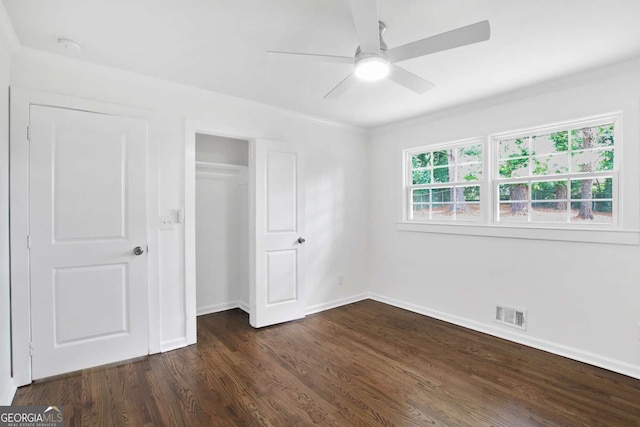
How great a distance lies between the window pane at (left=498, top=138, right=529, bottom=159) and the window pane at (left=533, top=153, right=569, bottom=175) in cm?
14

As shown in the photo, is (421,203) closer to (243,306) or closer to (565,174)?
(565,174)

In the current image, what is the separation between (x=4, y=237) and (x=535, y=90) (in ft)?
14.5

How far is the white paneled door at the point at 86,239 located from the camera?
2371 millimetres

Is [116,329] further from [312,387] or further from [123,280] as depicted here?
[312,387]

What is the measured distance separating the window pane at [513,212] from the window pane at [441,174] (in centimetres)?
73

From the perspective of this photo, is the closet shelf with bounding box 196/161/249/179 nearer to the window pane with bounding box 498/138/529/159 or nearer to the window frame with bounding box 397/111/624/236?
the window frame with bounding box 397/111/624/236

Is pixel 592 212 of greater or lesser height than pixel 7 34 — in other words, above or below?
below

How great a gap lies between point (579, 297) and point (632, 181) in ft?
3.39

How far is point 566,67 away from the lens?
2584mm

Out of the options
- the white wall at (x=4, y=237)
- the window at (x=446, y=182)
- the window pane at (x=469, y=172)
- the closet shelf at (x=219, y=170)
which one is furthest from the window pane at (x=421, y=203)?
the white wall at (x=4, y=237)

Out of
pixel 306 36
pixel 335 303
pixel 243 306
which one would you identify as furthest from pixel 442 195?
pixel 243 306

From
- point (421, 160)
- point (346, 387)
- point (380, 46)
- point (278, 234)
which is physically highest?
point (380, 46)

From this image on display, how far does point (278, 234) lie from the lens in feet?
11.9

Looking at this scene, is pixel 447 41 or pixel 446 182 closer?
pixel 447 41
